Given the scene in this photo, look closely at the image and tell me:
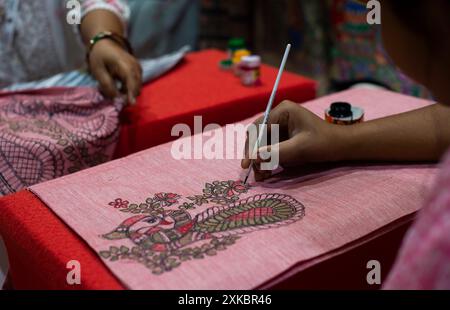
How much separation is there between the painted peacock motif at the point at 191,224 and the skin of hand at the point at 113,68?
0.45 metres

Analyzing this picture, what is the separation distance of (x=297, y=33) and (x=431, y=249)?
2.43 m

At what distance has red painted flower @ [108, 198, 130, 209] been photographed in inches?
30.6

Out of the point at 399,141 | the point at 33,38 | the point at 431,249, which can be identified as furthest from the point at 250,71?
the point at 431,249

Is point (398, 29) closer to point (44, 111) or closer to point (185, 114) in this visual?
point (185, 114)

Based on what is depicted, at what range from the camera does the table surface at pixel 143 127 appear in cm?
69

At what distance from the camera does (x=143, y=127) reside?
3.72 feet

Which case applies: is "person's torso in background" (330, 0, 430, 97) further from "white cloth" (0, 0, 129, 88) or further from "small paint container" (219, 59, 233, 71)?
"white cloth" (0, 0, 129, 88)

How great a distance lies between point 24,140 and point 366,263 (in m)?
0.64

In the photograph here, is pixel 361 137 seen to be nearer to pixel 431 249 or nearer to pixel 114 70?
pixel 431 249

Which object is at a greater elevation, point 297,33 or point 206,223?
point 206,223

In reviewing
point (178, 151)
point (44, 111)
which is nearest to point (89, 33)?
point (44, 111)

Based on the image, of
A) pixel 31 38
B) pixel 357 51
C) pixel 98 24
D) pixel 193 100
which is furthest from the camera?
pixel 357 51

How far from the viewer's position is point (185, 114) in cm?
117

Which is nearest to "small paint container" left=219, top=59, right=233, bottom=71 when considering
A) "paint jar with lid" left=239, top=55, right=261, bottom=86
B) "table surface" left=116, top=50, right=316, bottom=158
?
"table surface" left=116, top=50, right=316, bottom=158
